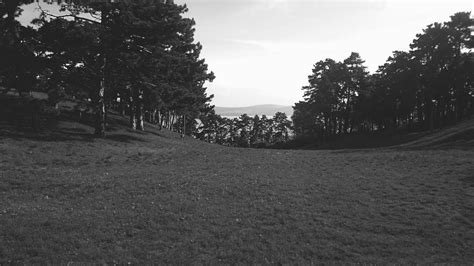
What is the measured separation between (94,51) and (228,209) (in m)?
22.1

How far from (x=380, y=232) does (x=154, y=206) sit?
386 inches

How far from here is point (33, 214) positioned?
12.6 meters

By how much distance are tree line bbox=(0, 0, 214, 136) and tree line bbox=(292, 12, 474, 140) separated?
39.6 m

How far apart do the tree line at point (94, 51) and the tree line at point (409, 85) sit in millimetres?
39594

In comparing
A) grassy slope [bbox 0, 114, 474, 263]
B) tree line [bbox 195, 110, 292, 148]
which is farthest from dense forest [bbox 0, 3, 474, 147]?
tree line [bbox 195, 110, 292, 148]

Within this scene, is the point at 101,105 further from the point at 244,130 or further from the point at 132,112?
the point at 244,130

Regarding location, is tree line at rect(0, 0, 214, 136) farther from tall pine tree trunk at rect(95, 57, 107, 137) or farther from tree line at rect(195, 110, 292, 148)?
tree line at rect(195, 110, 292, 148)

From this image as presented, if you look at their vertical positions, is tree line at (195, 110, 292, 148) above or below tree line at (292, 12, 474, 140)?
below

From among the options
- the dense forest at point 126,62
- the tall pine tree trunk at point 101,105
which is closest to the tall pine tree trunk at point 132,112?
the dense forest at point 126,62

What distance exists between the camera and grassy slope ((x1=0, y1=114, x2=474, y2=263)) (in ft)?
34.6

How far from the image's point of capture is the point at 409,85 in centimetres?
5188

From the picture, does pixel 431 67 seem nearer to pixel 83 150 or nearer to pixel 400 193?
pixel 400 193

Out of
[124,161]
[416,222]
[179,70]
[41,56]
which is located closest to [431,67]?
[179,70]

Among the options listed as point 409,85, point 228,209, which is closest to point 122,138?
point 228,209
